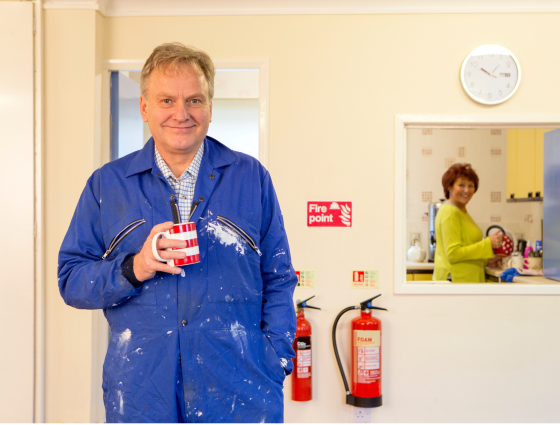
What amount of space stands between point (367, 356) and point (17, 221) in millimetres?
2114

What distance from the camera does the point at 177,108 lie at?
1290 mm

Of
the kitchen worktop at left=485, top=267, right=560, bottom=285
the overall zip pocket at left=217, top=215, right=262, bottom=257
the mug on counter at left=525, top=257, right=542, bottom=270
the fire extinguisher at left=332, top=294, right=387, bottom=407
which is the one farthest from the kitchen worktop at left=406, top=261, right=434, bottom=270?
the overall zip pocket at left=217, top=215, right=262, bottom=257

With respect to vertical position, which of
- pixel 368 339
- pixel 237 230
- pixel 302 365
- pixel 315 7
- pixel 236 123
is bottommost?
pixel 302 365

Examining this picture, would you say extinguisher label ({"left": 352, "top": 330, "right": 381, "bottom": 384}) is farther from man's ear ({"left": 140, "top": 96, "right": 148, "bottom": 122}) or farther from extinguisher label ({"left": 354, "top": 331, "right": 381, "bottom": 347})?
man's ear ({"left": 140, "top": 96, "right": 148, "bottom": 122})

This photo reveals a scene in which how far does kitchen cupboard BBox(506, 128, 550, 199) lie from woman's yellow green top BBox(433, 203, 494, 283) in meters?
0.95

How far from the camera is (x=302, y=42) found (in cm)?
274

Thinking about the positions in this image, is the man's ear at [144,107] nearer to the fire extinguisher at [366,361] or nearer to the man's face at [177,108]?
the man's face at [177,108]

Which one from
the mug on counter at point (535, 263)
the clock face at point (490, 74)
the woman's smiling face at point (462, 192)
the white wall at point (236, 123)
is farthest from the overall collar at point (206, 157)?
the mug on counter at point (535, 263)

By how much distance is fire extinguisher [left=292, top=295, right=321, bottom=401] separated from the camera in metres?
2.65

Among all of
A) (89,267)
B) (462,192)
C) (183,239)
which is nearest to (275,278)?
(183,239)

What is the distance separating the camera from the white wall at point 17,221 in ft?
8.46

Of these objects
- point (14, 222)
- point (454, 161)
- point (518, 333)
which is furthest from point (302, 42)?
→ point (454, 161)

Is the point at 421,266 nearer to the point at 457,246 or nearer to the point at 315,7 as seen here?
the point at 457,246

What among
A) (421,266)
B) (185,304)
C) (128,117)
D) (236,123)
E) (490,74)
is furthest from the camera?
(421,266)
